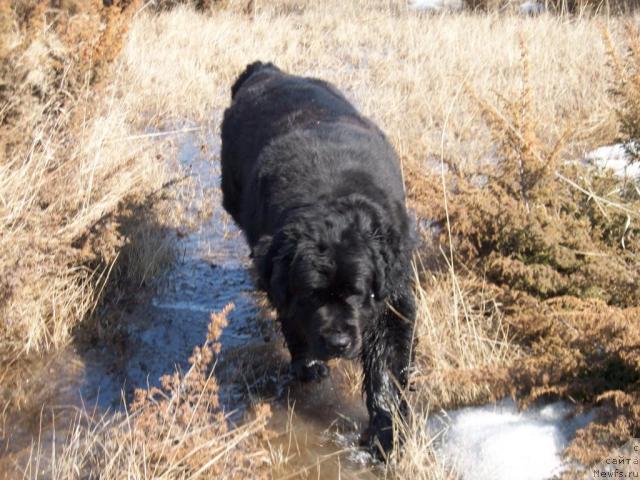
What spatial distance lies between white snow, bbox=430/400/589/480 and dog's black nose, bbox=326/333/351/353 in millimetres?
616

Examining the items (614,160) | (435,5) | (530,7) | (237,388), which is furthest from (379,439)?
(435,5)

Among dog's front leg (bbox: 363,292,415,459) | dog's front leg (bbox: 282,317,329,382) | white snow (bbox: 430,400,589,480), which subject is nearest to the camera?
white snow (bbox: 430,400,589,480)

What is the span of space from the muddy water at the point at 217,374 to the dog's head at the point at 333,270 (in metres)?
0.52

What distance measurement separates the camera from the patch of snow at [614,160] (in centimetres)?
514

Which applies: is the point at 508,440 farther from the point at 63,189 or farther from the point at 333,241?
the point at 63,189

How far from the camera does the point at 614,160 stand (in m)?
5.77

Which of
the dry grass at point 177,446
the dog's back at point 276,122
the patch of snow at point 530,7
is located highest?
the dog's back at point 276,122

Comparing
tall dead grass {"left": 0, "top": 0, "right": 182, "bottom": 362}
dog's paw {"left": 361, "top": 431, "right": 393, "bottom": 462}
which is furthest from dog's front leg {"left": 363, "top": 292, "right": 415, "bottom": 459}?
tall dead grass {"left": 0, "top": 0, "right": 182, "bottom": 362}

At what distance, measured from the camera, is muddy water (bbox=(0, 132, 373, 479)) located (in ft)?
12.5

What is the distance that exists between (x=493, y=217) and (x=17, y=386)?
271 cm

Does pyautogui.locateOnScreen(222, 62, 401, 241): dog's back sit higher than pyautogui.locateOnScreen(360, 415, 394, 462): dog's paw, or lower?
higher

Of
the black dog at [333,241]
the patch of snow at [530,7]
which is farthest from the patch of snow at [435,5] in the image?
the black dog at [333,241]

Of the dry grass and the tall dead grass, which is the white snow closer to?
the dry grass

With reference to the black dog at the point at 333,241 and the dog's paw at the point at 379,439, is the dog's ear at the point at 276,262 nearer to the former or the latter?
the black dog at the point at 333,241
